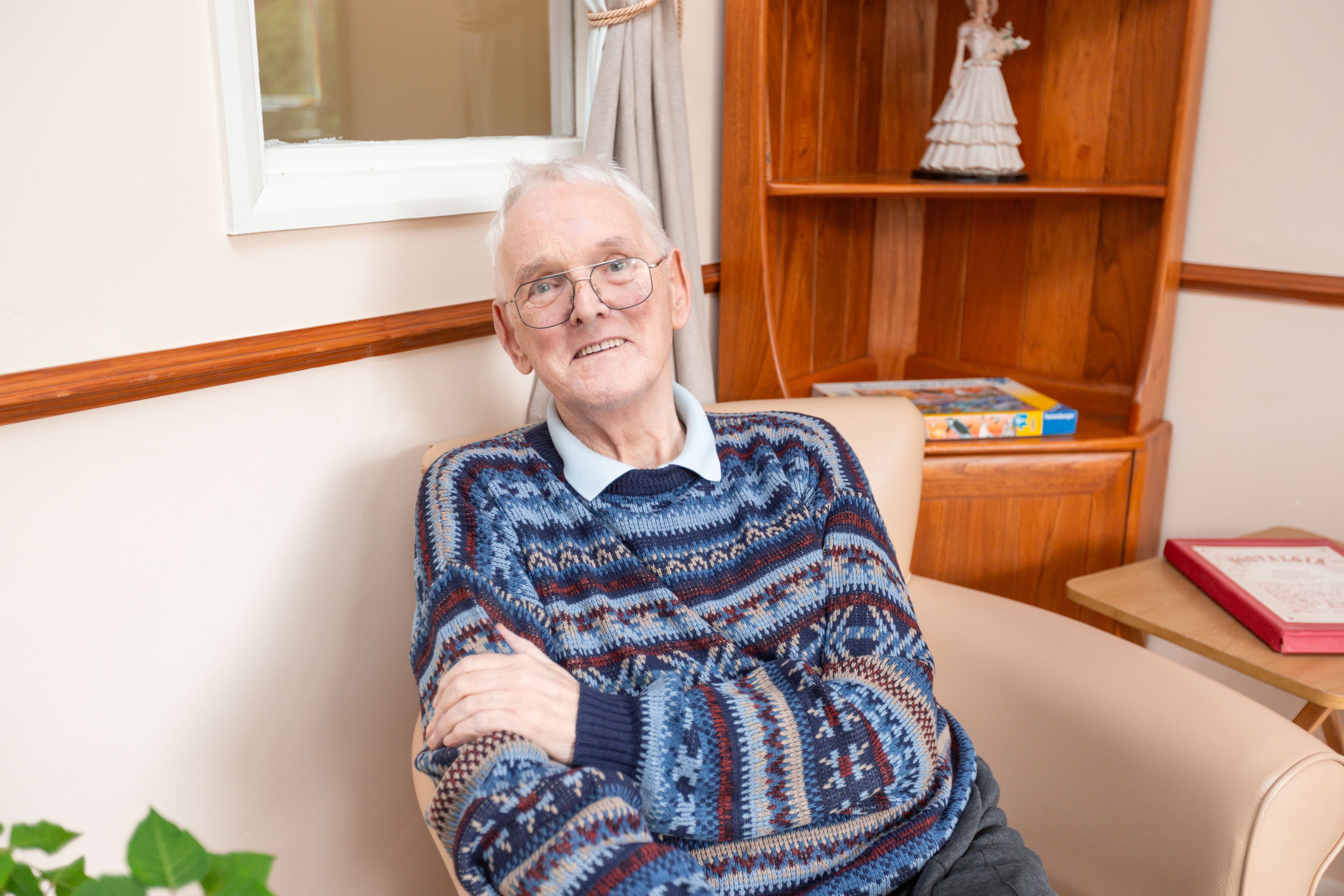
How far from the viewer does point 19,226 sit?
1.01 metres

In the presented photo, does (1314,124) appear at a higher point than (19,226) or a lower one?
higher

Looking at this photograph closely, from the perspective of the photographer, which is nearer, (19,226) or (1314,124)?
(19,226)

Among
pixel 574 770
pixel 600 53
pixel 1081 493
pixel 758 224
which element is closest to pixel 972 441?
pixel 1081 493

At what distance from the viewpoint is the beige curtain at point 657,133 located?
160cm

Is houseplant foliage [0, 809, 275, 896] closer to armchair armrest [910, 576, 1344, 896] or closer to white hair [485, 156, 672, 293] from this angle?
white hair [485, 156, 672, 293]

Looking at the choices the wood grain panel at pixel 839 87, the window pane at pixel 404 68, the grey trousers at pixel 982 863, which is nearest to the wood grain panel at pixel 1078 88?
the wood grain panel at pixel 839 87

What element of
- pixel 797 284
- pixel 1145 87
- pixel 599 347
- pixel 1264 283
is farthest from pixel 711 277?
pixel 1264 283

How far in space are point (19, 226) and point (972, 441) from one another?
1.52 m

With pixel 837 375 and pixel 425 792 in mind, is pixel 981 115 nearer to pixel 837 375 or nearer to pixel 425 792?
pixel 837 375

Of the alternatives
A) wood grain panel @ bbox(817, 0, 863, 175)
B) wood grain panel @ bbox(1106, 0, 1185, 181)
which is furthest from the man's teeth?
wood grain panel @ bbox(1106, 0, 1185, 181)

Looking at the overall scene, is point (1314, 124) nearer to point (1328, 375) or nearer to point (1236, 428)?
point (1328, 375)

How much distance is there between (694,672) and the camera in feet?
3.77

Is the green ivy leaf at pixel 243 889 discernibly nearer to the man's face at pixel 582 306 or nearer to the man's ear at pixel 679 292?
the man's face at pixel 582 306

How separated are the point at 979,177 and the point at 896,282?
45cm
